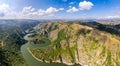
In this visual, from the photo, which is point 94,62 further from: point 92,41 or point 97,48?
point 92,41

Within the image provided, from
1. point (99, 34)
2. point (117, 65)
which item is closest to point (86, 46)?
point (99, 34)

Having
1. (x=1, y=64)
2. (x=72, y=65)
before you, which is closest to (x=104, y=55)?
(x=72, y=65)

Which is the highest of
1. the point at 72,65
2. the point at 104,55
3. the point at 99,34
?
the point at 99,34

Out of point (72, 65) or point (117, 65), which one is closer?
point (117, 65)

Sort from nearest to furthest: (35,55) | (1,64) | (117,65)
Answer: (1,64) → (117,65) → (35,55)

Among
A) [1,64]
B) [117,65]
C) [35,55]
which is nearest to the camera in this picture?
[1,64]

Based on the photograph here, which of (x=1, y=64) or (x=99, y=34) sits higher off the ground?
(x=99, y=34)

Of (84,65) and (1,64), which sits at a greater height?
(1,64)

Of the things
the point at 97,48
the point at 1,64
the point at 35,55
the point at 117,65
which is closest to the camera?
the point at 1,64

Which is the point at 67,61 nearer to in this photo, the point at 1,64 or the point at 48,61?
the point at 48,61
